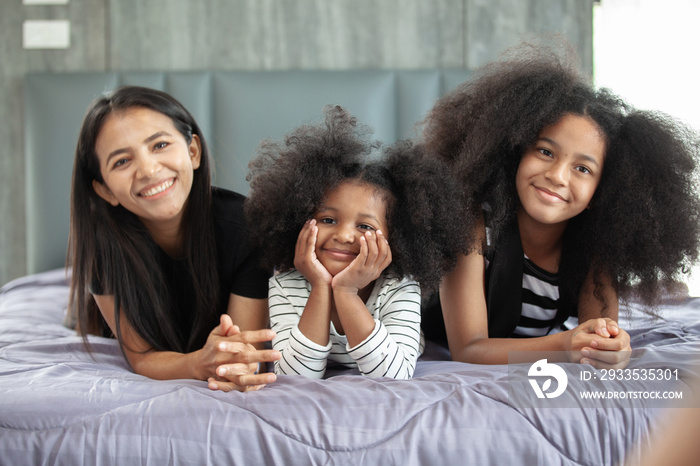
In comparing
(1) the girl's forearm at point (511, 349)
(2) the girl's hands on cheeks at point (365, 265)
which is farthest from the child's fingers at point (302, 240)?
(1) the girl's forearm at point (511, 349)

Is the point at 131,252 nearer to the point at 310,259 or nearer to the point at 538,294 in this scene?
the point at 310,259

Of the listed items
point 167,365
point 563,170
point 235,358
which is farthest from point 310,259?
point 563,170

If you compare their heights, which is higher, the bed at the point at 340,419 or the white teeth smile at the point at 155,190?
the white teeth smile at the point at 155,190

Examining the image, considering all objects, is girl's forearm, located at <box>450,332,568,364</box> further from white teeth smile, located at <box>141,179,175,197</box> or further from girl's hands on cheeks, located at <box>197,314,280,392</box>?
white teeth smile, located at <box>141,179,175,197</box>

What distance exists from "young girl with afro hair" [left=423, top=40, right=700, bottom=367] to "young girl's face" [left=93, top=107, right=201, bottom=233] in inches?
26.6

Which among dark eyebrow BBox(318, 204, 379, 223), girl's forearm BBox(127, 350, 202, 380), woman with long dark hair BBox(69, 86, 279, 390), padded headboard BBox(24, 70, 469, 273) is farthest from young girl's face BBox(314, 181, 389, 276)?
padded headboard BBox(24, 70, 469, 273)

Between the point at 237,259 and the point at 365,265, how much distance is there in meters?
0.39

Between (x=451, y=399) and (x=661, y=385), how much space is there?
38 centimetres

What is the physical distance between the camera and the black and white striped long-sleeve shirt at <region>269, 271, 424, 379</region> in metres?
1.23

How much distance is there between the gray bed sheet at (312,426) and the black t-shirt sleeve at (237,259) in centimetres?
40

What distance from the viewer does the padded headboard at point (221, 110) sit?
2.81 metres

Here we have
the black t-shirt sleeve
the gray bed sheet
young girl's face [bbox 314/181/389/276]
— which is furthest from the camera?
the black t-shirt sleeve

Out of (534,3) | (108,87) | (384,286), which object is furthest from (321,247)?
(534,3)

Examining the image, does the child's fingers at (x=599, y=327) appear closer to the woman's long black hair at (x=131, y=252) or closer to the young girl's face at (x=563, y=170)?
the young girl's face at (x=563, y=170)
